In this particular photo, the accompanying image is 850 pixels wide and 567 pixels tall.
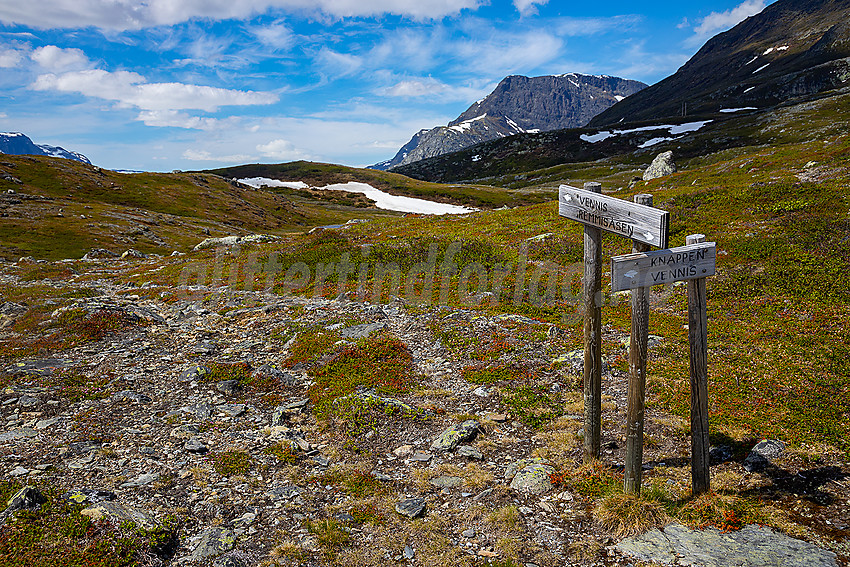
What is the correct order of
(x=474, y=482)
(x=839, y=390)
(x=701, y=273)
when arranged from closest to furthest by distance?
(x=701, y=273)
(x=474, y=482)
(x=839, y=390)

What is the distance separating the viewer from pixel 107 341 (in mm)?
22781

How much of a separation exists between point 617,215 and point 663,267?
1.44 m

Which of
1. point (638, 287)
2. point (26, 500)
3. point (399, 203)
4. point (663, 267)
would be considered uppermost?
point (399, 203)

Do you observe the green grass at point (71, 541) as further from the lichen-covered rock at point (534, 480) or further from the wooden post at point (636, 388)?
the wooden post at point (636, 388)

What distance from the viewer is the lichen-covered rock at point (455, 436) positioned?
40.3ft

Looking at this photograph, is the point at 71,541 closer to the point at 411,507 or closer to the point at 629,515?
the point at 411,507

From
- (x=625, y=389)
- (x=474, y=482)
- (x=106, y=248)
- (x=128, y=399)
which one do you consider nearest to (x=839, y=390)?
(x=625, y=389)

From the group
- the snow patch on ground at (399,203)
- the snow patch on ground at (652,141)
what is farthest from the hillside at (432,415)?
the snow patch on ground at (652,141)

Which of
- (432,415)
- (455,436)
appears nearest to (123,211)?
(432,415)

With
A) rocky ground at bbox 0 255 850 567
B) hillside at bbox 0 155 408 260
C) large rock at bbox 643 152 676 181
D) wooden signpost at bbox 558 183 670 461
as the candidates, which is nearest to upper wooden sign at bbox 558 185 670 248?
wooden signpost at bbox 558 183 670 461

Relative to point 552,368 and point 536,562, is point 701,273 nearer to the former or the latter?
point 536,562

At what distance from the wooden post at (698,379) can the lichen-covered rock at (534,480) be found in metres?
2.99

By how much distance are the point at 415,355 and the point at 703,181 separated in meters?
50.5

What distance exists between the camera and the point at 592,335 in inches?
416
